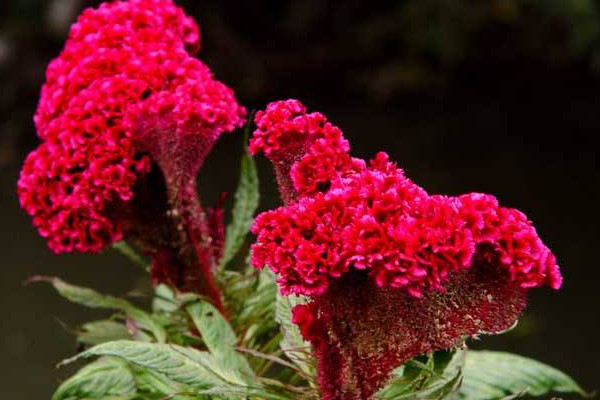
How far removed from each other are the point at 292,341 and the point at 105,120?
1.83 feet

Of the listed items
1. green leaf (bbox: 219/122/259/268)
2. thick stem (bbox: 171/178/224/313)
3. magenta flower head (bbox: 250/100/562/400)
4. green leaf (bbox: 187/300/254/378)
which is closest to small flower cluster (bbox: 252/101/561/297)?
magenta flower head (bbox: 250/100/562/400)

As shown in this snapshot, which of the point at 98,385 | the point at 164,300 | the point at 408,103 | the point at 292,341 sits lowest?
the point at 98,385

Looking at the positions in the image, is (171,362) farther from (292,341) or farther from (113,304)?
(113,304)

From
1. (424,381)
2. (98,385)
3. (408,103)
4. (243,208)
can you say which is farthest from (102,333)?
(408,103)

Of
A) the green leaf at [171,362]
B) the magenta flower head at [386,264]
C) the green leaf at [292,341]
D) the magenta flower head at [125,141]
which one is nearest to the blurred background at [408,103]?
the magenta flower head at [125,141]

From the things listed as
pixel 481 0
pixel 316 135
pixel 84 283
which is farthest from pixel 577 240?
pixel 316 135

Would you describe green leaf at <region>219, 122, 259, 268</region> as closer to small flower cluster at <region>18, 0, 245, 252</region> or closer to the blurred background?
small flower cluster at <region>18, 0, 245, 252</region>

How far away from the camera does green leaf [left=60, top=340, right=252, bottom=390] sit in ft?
5.07

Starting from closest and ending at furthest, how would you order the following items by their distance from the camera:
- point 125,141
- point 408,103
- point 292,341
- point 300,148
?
point 300,148 < point 292,341 < point 125,141 < point 408,103

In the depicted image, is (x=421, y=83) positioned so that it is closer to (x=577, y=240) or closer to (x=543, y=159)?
(x=543, y=159)

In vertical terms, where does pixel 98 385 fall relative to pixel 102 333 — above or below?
below

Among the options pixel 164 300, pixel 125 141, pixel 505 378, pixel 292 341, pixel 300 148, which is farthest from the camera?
pixel 164 300

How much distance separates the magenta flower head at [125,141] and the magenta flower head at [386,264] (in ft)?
1.36

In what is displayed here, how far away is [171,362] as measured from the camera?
1.58 metres
